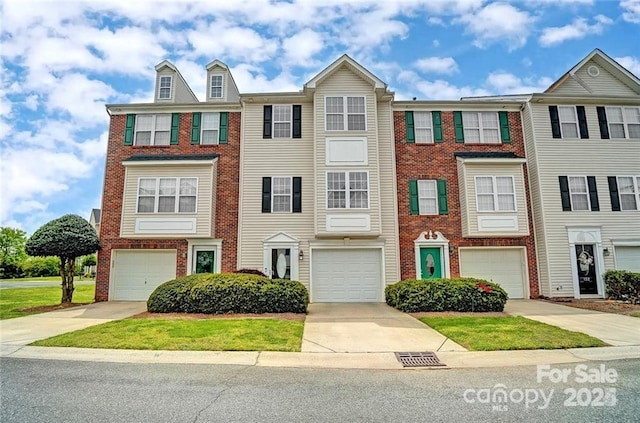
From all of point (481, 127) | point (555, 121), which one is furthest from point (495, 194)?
point (555, 121)

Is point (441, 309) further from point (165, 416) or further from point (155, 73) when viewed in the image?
point (155, 73)

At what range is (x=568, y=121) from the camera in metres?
16.4

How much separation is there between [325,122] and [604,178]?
12.6 metres

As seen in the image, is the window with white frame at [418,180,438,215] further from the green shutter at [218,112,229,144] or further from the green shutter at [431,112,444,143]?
the green shutter at [218,112,229,144]

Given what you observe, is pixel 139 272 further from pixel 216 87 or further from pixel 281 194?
pixel 216 87

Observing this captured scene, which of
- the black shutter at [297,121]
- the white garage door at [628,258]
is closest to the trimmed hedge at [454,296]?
the white garage door at [628,258]

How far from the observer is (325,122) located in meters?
15.5

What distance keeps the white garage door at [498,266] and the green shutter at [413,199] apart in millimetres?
2641

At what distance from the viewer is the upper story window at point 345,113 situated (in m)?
15.5

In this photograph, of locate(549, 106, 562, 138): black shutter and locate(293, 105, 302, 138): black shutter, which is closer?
locate(293, 105, 302, 138): black shutter

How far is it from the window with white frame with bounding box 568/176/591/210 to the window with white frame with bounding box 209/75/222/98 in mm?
16670

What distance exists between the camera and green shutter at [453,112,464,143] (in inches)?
650

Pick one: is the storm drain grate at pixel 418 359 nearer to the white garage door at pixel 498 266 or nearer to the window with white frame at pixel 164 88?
the white garage door at pixel 498 266

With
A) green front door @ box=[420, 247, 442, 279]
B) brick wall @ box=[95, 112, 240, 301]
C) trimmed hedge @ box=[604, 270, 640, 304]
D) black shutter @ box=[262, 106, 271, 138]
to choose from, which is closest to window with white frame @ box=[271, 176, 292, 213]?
brick wall @ box=[95, 112, 240, 301]
